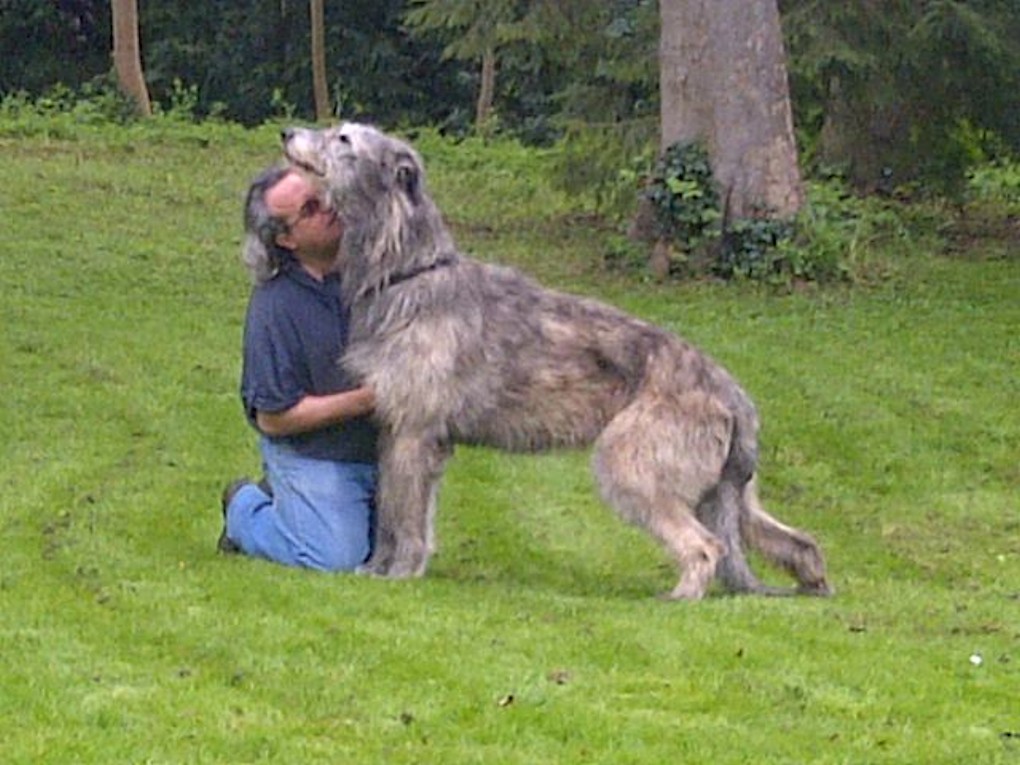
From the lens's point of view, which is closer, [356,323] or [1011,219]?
[356,323]

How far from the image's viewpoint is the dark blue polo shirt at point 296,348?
27.8 ft

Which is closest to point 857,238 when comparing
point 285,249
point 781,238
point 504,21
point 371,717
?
point 781,238

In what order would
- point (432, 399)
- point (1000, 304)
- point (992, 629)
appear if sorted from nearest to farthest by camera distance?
point (992, 629) → point (432, 399) → point (1000, 304)

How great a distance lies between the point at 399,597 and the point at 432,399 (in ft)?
2.88

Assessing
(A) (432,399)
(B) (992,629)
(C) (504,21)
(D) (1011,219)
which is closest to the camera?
(B) (992,629)

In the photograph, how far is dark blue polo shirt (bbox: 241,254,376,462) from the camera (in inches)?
333

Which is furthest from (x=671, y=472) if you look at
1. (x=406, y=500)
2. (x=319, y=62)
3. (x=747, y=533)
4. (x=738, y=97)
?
(x=319, y=62)

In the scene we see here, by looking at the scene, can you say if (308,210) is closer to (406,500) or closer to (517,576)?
(406,500)

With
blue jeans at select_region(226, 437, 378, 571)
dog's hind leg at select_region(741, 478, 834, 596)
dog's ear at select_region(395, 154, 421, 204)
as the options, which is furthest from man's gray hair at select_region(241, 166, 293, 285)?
dog's hind leg at select_region(741, 478, 834, 596)

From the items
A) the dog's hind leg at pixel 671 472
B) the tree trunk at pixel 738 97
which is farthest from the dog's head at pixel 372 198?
the tree trunk at pixel 738 97

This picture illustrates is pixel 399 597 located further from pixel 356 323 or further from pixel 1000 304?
pixel 1000 304

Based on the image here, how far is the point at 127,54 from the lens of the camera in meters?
32.2

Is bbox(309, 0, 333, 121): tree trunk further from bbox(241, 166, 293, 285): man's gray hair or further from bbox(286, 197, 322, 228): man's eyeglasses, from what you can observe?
bbox(286, 197, 322, 228): man's eyeglasses

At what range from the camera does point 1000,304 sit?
1747 centimetres
